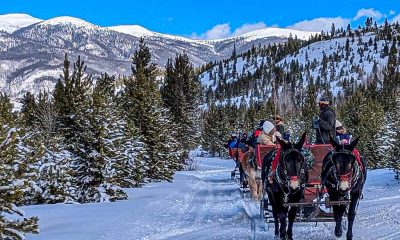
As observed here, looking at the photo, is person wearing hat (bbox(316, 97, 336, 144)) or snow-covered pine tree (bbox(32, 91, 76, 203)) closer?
person wearing hat (bbox(316, 97, 336, 144))

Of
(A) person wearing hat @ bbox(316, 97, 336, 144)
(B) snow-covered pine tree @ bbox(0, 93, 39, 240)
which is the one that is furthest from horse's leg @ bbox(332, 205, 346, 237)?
(B) snow-covered pine tree @ bbox(0, 93, 39, 240)

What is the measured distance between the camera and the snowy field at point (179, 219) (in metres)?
10.9

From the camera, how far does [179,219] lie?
13.5 meters

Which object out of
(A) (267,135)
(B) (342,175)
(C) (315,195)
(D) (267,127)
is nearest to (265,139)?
(A) (267,135)

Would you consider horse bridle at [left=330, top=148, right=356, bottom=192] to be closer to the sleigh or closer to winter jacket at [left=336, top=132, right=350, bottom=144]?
the sleigh

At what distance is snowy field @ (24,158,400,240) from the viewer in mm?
10877

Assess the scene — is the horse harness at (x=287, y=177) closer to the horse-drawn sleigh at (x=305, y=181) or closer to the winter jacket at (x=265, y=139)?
the horse-drawn sleigh at (x=305, y=181)

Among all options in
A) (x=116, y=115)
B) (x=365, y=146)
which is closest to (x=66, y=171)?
(x=116, y=115)

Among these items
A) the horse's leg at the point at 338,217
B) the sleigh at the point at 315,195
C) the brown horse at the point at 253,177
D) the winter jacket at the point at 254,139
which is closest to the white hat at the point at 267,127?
the winter jacket at the point at 254,139

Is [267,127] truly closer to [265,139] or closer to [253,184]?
[265,139]

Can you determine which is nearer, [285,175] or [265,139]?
[285,175]

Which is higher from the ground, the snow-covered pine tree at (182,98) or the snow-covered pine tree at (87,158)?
the snow-covered pine tree at (182,98)

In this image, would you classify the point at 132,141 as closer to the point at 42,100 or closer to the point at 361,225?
the point at 361,225

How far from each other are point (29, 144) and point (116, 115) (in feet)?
12.8
